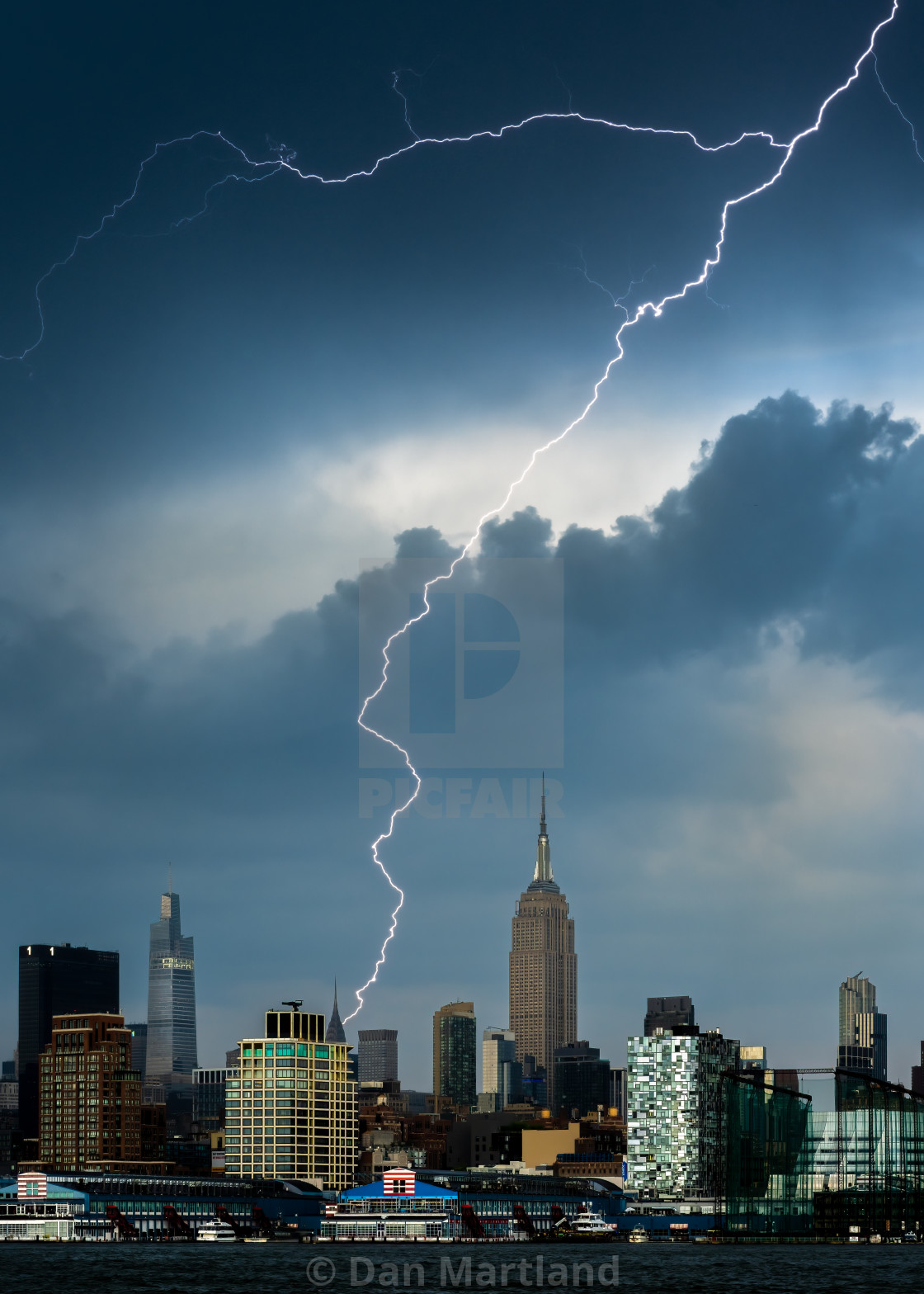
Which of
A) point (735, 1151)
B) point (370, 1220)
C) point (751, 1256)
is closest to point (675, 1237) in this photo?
point (370, 1220)

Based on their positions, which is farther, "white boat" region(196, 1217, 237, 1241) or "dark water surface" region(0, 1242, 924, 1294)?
"white boat" region(196, 1217, 237, 1241)

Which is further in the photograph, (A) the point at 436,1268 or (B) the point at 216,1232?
(B) the point at 216,1232

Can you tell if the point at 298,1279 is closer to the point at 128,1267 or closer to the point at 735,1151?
the point at 128,1267

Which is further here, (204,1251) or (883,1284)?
(204,1251)

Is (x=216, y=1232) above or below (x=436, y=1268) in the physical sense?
below

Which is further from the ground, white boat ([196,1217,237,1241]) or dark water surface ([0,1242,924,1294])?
dark water surface ([0,1242,924,1294])
